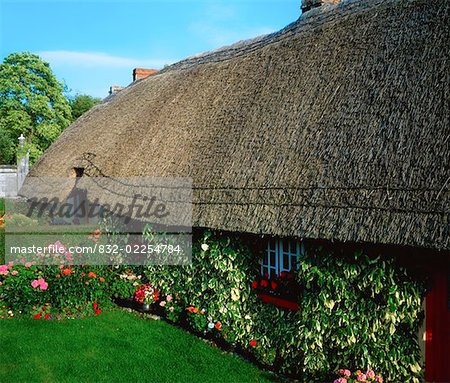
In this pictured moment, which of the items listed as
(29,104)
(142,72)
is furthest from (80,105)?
(142,72)

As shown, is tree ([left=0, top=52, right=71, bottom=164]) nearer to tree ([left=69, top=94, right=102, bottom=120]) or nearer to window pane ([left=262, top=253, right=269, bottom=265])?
tree ([left=69, top=94, right=102, bottom=120])

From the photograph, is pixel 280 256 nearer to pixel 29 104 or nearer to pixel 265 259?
pixel 265 259

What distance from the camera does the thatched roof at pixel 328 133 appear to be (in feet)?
16.9

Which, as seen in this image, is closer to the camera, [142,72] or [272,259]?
[272,259]

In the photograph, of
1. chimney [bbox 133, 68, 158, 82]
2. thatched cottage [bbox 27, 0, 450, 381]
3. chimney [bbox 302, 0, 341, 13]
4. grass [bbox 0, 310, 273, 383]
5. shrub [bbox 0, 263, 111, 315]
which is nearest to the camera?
thatched cottage [bbox 27, 0, 450, 381]

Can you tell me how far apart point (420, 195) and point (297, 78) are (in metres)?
3.62

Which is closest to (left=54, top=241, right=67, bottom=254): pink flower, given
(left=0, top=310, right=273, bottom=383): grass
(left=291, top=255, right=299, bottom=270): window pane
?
(left=0, top=310, right=273, bottom=383): grass

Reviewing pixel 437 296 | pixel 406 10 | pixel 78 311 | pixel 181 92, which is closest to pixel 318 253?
pixel 437 296

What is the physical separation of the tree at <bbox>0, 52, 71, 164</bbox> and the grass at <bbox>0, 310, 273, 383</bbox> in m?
35.0

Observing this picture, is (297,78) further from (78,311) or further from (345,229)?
(78,311)

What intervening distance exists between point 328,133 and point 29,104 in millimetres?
40542

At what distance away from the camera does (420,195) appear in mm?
4914

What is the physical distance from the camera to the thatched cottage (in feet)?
16.9

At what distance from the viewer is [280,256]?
7.18 meters
